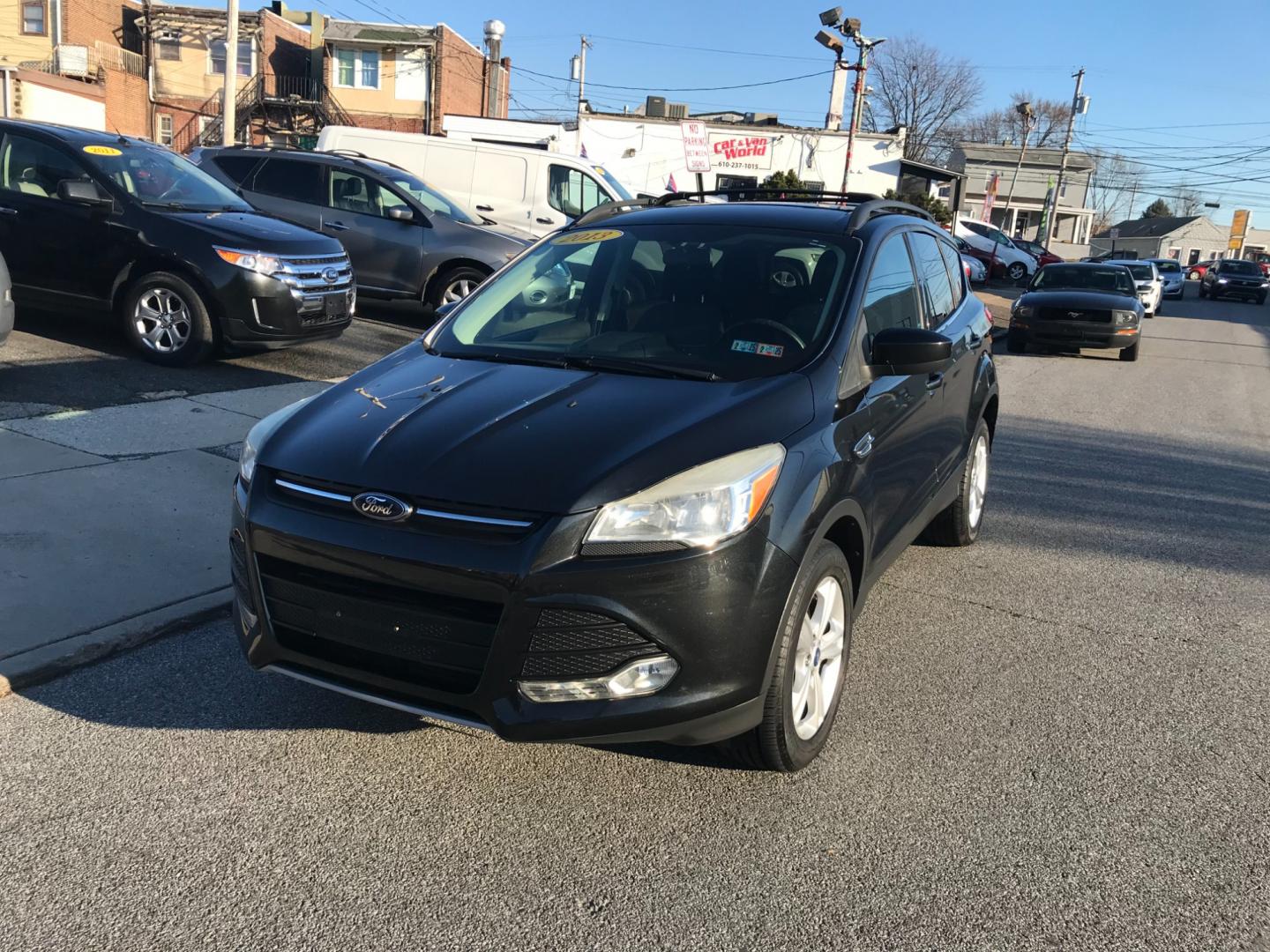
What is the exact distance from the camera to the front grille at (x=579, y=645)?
9.29 ft

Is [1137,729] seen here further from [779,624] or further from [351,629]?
[351,629]

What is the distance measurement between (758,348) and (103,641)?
271 cm

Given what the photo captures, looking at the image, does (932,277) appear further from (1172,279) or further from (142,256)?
(1172,279)

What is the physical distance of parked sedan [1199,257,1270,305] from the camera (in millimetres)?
44062

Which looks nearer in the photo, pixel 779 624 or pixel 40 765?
pixel 779 624

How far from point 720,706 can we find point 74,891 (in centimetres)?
176

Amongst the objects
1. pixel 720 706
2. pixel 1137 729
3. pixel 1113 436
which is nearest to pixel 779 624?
pixel 720 706

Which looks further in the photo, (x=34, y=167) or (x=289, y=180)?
(x=289, y=180)

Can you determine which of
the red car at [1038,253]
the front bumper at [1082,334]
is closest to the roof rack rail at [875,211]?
the front bumper at [1082,334]

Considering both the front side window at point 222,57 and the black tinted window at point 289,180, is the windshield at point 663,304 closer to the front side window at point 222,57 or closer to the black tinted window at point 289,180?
the black tinted window at point 289,180

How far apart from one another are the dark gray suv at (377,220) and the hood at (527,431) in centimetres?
848

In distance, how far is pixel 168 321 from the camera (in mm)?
8516

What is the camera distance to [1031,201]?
6862cm

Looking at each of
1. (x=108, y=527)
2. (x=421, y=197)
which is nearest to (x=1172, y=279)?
(x=421, y=197)
